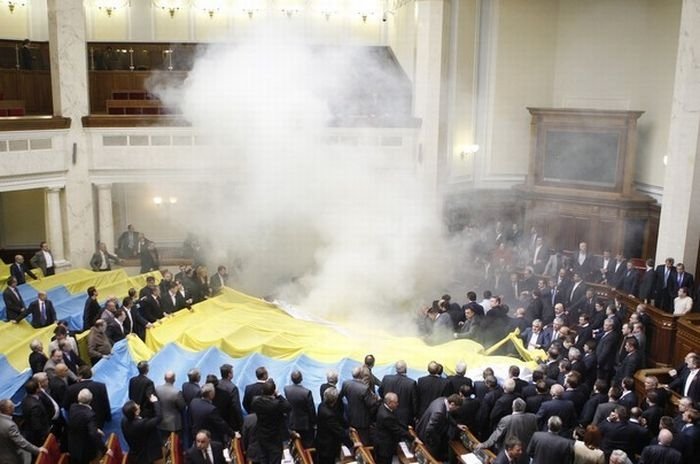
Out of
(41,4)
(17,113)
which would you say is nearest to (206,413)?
(17,113)

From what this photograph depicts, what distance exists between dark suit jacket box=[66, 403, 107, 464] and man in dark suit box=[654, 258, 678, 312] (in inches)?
350

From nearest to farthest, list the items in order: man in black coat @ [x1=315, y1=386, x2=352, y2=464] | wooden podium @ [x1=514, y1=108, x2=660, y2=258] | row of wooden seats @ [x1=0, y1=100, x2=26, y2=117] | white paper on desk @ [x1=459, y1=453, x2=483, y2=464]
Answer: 1. white paper on desk @ [x1=459, y1=453, x2=483, y2=464]
2. man in black coat @ [x1=315, y1=386, x2=352, y2=464]
3. row of wooden seats @ [x1=0, y1=100, x2=26, y2=117]
4. wooden podium @ [x1=514, y1=108, x2=660, y2=258]

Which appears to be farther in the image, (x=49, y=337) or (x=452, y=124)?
(x=452, y=124)

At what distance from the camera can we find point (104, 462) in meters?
6.85

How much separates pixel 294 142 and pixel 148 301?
15.8 ft

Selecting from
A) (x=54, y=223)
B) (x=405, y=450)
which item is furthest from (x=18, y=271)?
(x=405, y=450)

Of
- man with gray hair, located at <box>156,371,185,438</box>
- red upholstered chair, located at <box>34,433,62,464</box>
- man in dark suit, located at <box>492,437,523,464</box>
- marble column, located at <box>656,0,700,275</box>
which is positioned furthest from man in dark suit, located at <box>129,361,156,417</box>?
marble column, located at <box>656,0,700,275</box>

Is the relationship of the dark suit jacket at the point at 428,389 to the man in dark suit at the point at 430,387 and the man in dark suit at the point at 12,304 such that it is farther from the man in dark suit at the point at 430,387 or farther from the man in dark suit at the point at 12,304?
the man in dark suit at the point at 12,304

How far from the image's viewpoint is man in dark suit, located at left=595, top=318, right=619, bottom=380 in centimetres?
1004

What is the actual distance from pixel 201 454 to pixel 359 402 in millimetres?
2006

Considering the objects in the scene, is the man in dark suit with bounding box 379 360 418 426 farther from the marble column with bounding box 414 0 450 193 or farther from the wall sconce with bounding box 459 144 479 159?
the wall sconce with bounding box 459 144 479 159

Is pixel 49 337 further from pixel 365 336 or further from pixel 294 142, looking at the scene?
pixel 294 142

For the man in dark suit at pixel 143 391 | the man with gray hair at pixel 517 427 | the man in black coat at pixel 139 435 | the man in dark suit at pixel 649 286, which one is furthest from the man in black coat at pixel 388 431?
the man in dark suit at pixel 649 286

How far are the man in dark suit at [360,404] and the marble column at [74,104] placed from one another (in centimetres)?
874
